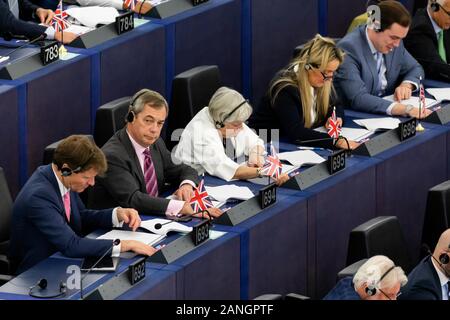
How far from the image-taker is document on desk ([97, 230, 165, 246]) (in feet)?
24.0

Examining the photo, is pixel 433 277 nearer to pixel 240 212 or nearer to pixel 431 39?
pixel 240 212

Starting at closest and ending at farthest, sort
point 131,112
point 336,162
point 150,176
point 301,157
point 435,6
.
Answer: point 131,112 → point 150,176 → point 336,162 → point 301,157 → point 435,6

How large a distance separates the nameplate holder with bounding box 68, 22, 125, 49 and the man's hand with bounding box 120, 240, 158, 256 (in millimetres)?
1924

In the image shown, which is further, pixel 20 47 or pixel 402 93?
pixel 402 93

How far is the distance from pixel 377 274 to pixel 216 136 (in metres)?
1.55

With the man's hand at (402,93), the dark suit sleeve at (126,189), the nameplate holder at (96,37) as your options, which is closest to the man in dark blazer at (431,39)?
the man's hand at (402,93)

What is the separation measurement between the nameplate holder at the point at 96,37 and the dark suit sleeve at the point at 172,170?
3.48 feet

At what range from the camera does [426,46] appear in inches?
395

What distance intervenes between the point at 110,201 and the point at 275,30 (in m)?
2.81

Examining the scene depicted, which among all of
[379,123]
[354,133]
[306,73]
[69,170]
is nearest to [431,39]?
[379,123]

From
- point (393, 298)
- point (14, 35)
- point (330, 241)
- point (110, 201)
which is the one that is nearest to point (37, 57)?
point (14, 35)

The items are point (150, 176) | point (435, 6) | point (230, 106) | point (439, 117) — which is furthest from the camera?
point (435, 6)

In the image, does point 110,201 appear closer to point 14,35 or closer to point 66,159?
point 66,159

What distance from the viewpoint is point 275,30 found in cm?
1023
